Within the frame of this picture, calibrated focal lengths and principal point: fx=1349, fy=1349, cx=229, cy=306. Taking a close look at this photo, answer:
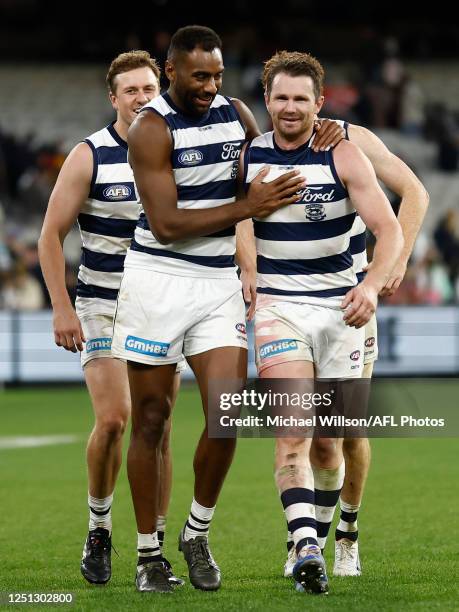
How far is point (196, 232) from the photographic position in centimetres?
575

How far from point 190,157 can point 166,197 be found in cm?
22


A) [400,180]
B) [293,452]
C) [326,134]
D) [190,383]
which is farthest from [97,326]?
[190,383]

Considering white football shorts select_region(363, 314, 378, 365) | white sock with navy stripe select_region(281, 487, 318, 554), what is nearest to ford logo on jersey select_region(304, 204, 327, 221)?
white football shorts select_region(363, 314, 378, 365)

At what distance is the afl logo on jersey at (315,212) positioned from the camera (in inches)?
231

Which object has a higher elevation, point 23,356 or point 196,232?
point 196,232

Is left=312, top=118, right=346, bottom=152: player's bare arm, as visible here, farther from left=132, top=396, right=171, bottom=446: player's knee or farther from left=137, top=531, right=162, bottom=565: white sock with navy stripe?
left=137, top=531, right=162, bottom=565: white sock with navy stripe

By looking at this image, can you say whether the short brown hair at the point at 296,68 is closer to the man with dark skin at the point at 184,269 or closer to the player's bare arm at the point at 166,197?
the man with dark skin at the point at 184,269

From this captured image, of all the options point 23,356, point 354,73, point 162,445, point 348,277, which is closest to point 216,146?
point 348,277

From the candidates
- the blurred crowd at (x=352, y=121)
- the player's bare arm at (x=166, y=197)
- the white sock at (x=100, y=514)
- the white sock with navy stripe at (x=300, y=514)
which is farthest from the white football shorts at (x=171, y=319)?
the blurred crowd at (x=352, y=121)

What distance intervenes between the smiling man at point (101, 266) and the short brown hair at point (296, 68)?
2.83ft

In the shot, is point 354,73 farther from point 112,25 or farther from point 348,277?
point 348,277

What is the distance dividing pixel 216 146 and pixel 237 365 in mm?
958

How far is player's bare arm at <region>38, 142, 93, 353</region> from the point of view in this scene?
6.27 m

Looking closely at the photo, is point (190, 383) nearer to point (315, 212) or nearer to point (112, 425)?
point (112, 425)
